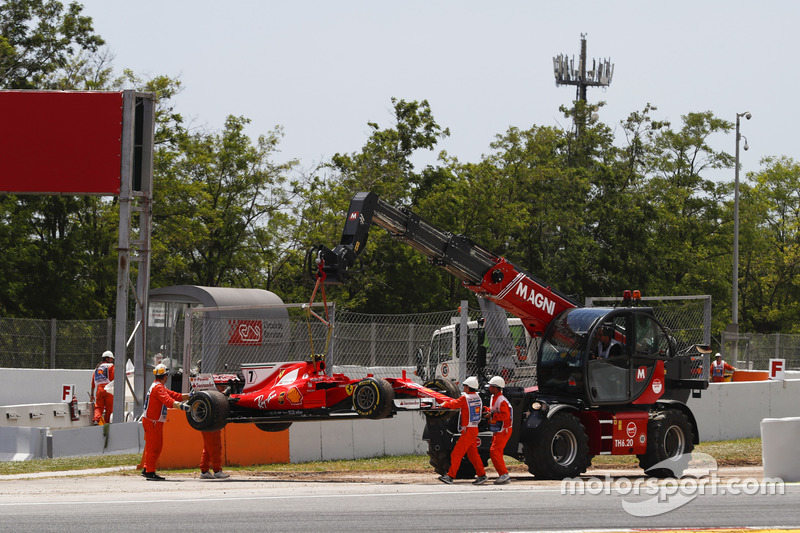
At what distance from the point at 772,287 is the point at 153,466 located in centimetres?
4881

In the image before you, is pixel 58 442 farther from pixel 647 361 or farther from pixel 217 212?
pixel 217 212

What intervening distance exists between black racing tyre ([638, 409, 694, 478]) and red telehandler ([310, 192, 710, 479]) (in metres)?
0.01

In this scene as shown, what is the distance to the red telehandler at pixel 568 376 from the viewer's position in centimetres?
1358

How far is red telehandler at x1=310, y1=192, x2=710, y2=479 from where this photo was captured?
44.5ft

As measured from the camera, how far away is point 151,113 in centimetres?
1939

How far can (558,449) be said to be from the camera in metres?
13.7

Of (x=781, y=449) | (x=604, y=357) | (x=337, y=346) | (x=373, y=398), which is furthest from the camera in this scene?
(x=337, y=346)

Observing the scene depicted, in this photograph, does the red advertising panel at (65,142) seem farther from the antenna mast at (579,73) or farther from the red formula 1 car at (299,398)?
the antenna mast at (579,73)

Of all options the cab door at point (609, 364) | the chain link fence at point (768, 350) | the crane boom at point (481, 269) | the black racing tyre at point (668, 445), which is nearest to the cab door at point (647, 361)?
the cab door at point (609, 364)

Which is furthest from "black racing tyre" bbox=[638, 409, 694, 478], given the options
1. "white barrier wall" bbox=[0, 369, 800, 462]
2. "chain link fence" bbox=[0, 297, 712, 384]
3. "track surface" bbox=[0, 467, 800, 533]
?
"white barrier wall" bbox=[0, 369, 800, 462]

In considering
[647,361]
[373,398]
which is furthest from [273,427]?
[647,361]

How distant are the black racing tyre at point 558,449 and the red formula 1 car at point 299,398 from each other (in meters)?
1.23

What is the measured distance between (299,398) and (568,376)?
374cm

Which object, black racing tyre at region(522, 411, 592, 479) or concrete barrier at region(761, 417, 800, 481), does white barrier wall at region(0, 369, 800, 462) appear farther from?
concrete barrier at region(761, 417, 800, 481)
